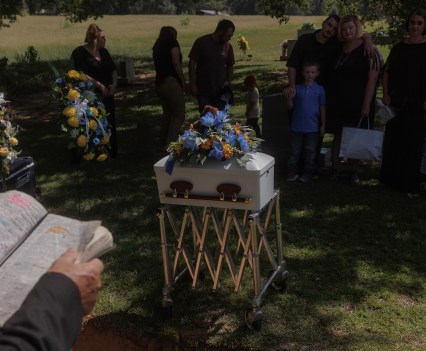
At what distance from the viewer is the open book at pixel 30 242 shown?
58.7 inches

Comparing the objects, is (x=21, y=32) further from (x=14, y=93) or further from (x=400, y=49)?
(x=400, y=49)

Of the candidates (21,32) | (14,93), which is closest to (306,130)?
(14,93)

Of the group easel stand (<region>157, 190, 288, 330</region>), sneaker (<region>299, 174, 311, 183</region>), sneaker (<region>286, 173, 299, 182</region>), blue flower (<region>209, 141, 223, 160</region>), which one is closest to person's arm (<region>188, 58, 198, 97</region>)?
sneaker (<region>286, 173, 299, 182</region>)

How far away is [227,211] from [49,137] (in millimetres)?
6894

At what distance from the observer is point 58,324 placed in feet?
4.47

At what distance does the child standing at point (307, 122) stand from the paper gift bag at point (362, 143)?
417mm

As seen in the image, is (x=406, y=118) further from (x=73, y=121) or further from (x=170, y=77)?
(x=73, y=121)

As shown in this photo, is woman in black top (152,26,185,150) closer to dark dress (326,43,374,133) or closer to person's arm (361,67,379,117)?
dark dress (326,43,374,133)

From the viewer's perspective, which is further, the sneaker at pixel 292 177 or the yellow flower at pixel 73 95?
the sneaker at pixel 292 177

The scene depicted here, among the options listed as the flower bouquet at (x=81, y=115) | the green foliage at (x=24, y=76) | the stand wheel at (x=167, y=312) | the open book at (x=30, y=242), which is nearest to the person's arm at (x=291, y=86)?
the flower bouquet at (x=81, y=115)

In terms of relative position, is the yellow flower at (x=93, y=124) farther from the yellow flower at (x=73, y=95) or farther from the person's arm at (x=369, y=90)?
the person's arm at (x=369, y=90)

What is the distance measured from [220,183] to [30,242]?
6.63ft

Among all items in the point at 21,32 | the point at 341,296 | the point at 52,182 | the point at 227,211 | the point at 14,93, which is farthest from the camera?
the point at 21,32

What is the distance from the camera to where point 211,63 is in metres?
7.07
